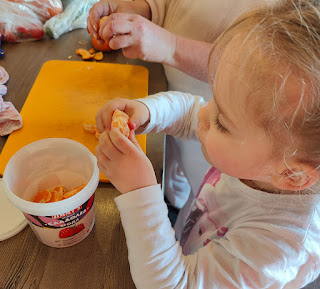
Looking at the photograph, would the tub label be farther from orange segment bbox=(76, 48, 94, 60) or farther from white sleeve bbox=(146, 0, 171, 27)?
white sleeve bbox=(146, 0, 171, 27)

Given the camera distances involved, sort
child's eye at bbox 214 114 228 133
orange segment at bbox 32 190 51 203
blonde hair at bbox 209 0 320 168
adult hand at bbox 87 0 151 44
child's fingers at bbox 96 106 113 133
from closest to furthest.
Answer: blonde hair at bbox 209 0 320 168, child's eye at bbox 214 114 228 133, orange segment at bbox 32 190 51 203, child's fingers at bbox 96 106 113 133, adult hand at bbox 87 0 151 44

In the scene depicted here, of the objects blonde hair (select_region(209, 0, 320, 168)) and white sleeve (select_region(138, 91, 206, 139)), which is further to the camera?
white sleeve (select_region(138, 91, 206, 139))

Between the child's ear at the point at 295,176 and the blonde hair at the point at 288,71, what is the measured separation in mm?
15

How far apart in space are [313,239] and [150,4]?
0.92 meters

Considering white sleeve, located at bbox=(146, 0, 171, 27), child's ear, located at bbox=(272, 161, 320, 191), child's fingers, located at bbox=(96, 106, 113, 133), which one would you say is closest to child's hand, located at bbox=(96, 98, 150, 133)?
child's fingers, located at bbox=(96, 106, 113, 133)

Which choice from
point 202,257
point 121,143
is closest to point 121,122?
point 121,143

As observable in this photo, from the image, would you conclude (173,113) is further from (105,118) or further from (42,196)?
(42,196)

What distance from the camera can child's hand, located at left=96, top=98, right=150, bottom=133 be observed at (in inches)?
27.6

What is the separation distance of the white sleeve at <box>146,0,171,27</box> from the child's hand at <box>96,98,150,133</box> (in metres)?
0.48

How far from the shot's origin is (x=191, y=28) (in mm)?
967

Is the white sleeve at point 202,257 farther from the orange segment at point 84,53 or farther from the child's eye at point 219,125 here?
the orange segment at point 84,53

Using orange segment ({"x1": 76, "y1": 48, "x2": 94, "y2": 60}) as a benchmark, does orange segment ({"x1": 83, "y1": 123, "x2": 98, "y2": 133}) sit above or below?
below

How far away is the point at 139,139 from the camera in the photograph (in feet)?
2.67

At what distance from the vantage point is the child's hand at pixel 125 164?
56 cm
